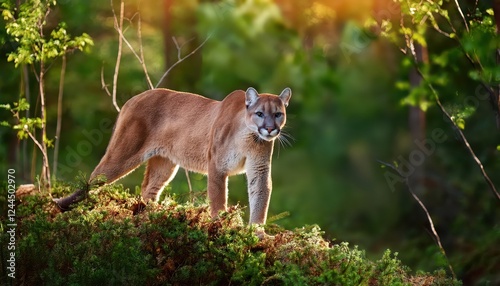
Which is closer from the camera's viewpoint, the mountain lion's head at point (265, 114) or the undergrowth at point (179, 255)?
the undergrowth at point (179, 255)

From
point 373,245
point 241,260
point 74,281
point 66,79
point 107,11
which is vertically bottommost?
point 74,281

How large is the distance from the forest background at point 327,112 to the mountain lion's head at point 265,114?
6786 millimetres

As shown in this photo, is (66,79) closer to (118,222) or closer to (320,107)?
(320,107)

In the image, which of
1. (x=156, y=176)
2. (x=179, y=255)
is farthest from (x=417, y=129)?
(x=179, y=255)

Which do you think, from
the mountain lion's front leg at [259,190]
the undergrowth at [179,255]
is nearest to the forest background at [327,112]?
the mountain lion's front leg at [259,190]

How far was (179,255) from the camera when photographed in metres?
7.33

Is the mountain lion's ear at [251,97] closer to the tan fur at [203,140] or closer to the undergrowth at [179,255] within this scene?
the tan fur at [203,140]

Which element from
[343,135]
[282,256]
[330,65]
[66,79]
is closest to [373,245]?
[343,135]

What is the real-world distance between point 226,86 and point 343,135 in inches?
100

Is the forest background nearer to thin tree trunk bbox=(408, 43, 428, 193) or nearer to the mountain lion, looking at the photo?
thin tree trunk bbox=(408, 43, 428, 193)

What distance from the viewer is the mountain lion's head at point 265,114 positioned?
8.62 metres

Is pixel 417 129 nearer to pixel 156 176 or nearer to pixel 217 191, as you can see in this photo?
pixel 156 176

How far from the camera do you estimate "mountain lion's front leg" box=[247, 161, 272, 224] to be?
349 inches

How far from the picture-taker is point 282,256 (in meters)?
7.73
